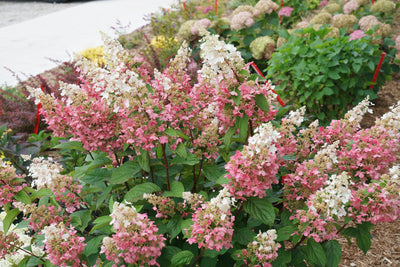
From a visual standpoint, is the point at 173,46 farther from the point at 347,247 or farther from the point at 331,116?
the point at 347,247

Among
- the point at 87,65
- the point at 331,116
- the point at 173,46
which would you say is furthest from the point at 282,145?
the point at 173,46

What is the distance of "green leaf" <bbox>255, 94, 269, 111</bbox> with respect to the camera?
1.41 meters

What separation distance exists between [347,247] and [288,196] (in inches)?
61.8

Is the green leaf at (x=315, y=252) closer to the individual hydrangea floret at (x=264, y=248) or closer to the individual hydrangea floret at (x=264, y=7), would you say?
the individual hydrangea floret at (x=264, y=248)

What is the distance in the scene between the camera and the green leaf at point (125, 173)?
145cm

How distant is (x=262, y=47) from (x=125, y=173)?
12.2 feet

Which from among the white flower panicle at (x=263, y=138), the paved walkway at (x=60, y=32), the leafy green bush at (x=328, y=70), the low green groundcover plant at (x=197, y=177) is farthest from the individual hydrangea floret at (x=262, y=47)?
the white flower panicle at (x=263, y=138)

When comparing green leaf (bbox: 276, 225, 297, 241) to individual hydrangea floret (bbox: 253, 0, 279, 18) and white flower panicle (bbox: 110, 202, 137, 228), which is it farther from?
individual hydrangea floret (bbox: 253, 0, 279, 18)

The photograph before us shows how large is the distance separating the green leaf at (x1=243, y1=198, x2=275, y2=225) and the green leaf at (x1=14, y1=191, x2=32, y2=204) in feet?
2.84

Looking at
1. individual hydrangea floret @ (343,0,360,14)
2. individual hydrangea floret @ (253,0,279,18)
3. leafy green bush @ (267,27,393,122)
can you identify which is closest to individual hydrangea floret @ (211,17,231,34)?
individual hydrangea floret @ (253,0,279,18)

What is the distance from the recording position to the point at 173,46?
5527 mm

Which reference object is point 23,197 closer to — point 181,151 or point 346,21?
point 181,151

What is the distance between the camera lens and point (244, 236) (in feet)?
4.78

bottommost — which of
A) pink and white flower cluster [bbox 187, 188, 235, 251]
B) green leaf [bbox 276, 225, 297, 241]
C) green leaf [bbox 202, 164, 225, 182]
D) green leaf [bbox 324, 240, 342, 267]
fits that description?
green leaf [bbox 324, 240, 342, 267]
